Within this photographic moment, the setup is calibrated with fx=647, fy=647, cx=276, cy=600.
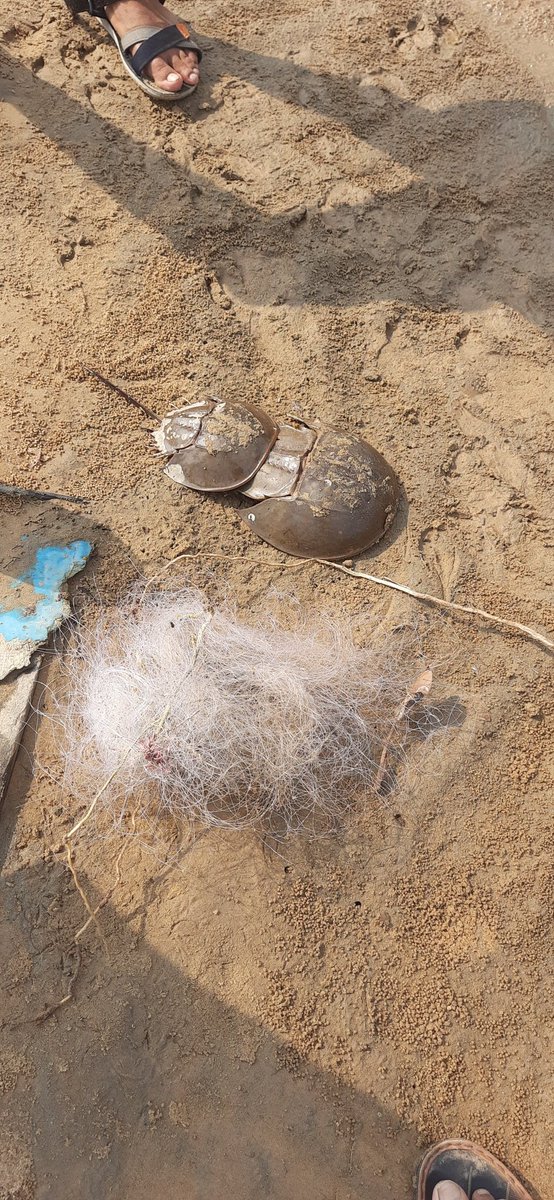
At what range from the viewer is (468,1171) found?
7.80ft

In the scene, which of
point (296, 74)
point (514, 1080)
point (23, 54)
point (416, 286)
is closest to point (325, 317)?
point (416, 286)

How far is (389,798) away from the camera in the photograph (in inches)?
107

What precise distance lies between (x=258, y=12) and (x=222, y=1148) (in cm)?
566

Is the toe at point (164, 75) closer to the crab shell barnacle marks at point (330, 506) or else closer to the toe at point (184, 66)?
the toe at point (184, 66)

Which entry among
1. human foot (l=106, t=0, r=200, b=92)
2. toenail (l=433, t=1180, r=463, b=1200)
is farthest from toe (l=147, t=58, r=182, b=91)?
toenail (l=433, t=1180, r=463, b=1200)

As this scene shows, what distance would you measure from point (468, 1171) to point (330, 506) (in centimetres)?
264

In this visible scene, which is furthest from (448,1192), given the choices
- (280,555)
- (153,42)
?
(153,42)

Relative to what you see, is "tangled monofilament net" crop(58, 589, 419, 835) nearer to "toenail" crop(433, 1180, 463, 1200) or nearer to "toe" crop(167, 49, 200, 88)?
"toenail" crop(433, 1180, 463, 1200)

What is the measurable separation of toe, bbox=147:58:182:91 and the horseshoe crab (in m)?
1.96

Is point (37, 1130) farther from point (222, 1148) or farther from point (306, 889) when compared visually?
point (306, 889)

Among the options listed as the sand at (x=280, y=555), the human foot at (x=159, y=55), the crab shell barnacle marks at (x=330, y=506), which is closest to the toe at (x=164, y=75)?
the human foot at (x=159, y=55)

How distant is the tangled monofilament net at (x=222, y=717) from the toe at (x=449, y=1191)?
1.28m

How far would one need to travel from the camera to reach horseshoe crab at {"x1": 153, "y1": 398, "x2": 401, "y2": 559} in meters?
2.98

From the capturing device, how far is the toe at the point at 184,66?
3576 millimetres
